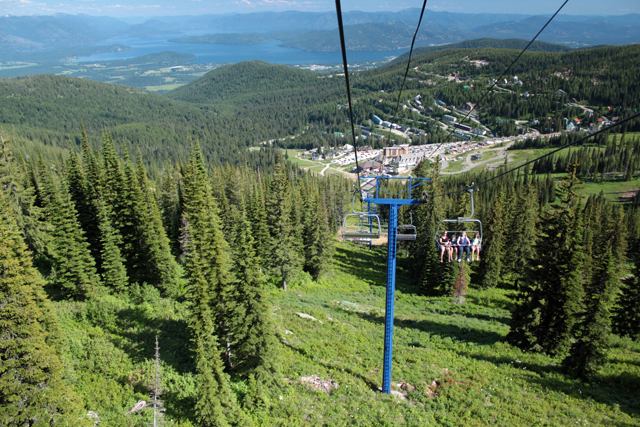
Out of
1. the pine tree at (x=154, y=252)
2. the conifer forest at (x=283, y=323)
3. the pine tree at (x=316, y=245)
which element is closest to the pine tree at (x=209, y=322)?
the conifer forest at (x=283, y=323)

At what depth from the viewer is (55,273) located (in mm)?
30344

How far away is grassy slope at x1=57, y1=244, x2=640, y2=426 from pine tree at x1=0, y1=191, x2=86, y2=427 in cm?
250

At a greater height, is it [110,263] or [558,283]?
[558,283]

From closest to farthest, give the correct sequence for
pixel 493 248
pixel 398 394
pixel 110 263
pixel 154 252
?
pixel 398 394 → pixel 110 263 → pixel 154 252 → pixel 493 248

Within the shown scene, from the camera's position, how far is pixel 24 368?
13.8 metres

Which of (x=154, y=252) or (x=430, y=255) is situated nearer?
(x=154, y=252)

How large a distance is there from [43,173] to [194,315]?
98.4ft

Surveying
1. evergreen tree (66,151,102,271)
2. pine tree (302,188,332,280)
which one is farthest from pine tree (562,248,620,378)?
evergreen tree (66,151,102,271)

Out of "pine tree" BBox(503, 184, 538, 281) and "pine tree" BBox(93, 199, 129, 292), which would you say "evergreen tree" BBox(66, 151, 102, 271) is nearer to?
"pine tree" BBox(93, 199, 129, 292)

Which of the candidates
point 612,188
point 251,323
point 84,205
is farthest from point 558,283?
point 612,188

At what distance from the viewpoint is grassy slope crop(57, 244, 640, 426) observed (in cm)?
1680

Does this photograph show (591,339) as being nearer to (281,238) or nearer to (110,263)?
(281,238)

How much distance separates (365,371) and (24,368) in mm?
16651

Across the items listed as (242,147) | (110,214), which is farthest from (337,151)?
(110,214)
